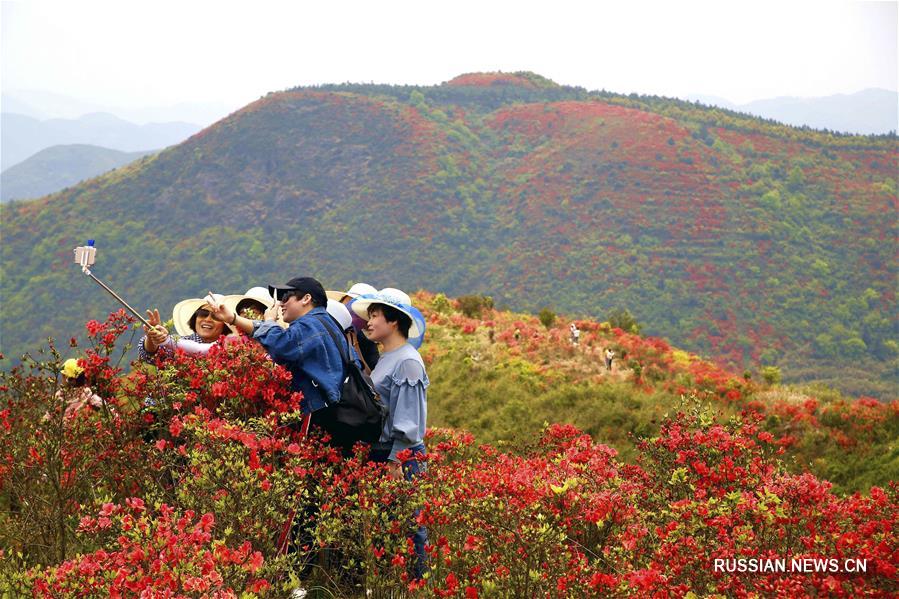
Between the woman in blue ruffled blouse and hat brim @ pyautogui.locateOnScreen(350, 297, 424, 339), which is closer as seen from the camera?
the woman in blue ruffled blouse

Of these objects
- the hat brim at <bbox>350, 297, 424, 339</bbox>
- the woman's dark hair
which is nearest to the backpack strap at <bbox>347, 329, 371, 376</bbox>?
the hat brim at <bbox>350, 297, 424, 339</bbox>

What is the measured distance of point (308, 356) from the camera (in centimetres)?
362

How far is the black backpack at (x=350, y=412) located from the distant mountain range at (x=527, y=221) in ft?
134

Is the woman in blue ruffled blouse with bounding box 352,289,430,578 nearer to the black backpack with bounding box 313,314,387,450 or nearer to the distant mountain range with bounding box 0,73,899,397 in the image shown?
the black backpack with bounding box 313,314,387,450

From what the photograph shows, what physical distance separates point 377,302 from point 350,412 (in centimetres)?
66

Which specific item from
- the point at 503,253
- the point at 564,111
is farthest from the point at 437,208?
the point at 564,111

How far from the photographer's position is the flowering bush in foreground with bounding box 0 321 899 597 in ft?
8.79

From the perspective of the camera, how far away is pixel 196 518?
9.70 feet

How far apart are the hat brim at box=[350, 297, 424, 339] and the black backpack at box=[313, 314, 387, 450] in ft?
1.20

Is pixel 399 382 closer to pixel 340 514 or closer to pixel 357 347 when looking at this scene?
pixel 357 347

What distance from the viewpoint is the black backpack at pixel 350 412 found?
144 inches

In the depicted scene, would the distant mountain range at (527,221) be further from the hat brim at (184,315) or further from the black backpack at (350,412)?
the black backpack at (350,412)

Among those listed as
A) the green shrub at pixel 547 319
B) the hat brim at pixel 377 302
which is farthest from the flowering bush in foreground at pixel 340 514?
the green shrub at pixel 547 319

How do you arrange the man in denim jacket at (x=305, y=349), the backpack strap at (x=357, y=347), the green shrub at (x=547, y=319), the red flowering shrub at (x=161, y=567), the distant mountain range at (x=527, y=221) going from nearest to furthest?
the red flowering shrub at (x=161, y=567), the man in denim jacket at (x=305, y=349), the backpack strap at (x=357, y=347), the green shrub at (x=547, y=319), the distant mountain range at (x=527, y=221)
